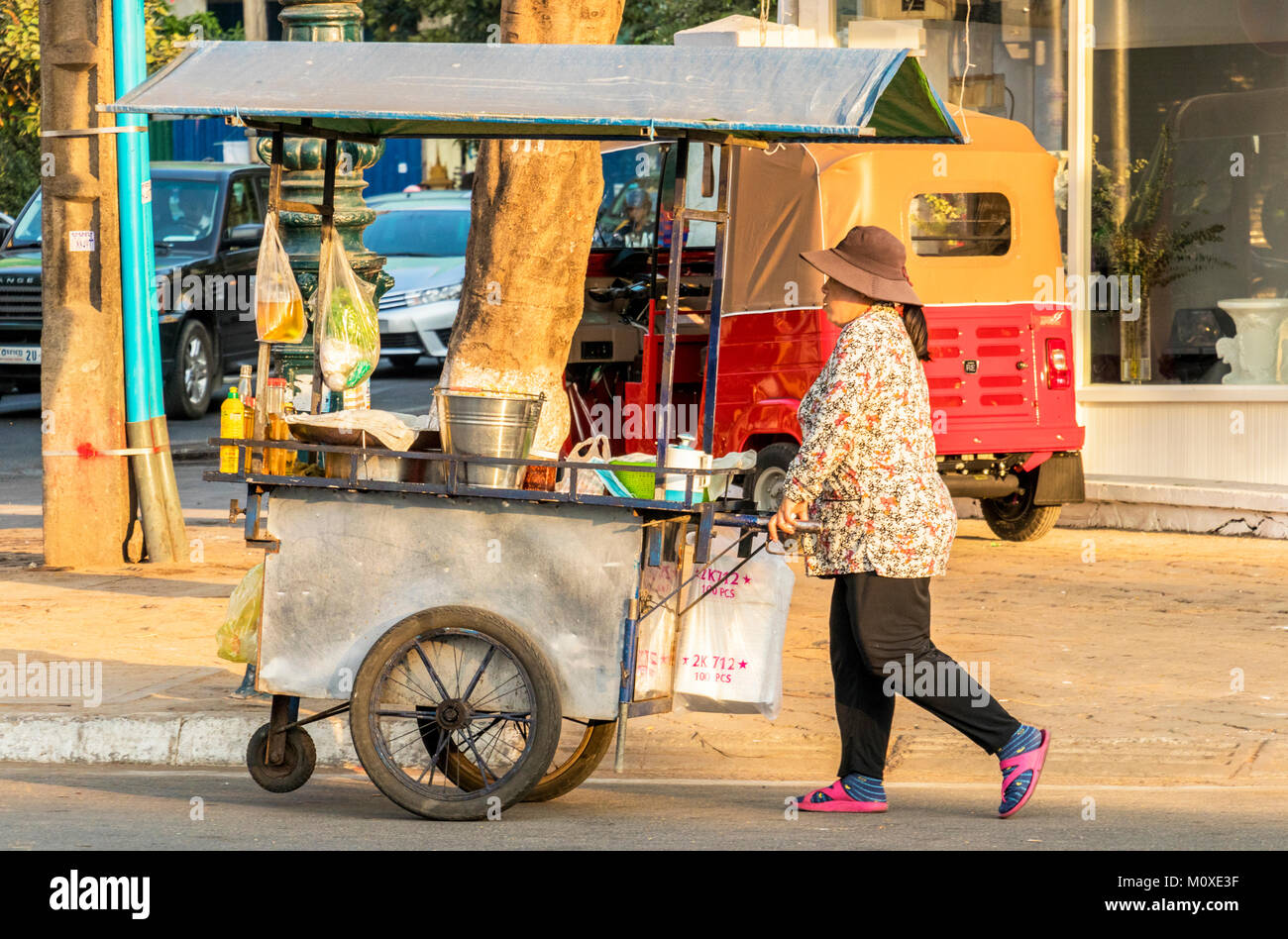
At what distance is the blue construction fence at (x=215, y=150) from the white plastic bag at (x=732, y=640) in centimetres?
2533

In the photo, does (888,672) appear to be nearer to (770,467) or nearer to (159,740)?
(159,740)

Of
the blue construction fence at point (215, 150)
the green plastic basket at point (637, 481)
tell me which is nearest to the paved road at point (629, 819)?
the green plastic basket at point (637, 481)

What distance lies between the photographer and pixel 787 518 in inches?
208

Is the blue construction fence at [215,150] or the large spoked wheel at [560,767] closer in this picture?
the large spoked wheel at [560,767]

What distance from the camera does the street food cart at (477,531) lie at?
519 centimetres

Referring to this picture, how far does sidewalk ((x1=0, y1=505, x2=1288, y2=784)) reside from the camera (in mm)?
6562

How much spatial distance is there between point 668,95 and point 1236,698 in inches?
142

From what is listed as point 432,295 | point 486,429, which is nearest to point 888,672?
point 486,429

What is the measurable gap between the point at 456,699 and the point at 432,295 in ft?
45.1

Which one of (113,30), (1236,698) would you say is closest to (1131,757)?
(1236,698)

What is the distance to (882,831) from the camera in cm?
548

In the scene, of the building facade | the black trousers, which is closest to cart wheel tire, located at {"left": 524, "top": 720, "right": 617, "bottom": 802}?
the black trousers

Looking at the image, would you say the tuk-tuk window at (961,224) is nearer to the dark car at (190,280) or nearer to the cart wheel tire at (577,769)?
the cart wheel tire at (577,769)
